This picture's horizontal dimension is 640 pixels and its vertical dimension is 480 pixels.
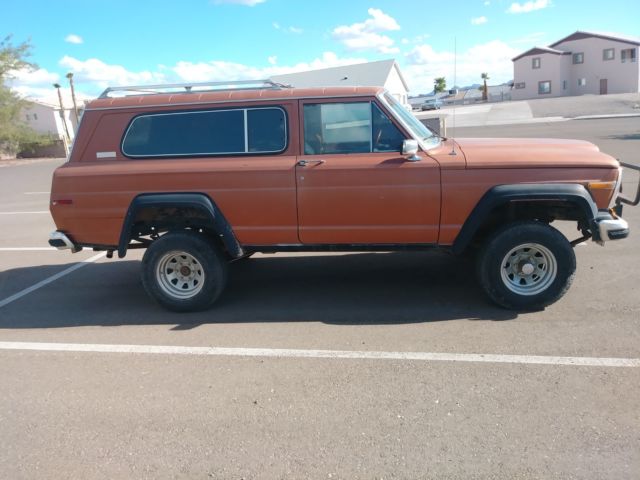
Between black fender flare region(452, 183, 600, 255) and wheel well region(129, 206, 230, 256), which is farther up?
black fender flare region(452, 183, 600, 255)

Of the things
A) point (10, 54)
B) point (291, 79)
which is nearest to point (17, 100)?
point (10, 54)

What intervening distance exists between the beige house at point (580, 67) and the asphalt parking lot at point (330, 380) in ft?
226

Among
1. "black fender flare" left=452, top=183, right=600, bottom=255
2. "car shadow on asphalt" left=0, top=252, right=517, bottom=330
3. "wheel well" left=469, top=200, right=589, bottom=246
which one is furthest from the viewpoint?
"car shadow on asphalt" left=0, top=252, right=517, bottom=330

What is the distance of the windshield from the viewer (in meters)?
4.81

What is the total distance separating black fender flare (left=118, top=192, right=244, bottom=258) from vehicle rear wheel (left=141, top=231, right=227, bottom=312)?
23 centimetres

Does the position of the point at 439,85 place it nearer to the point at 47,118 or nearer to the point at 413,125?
the point at 47,118

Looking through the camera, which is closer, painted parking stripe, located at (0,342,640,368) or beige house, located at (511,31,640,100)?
painted parking stripe, located at (0,342,640,368)

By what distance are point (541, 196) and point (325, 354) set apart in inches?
89.9

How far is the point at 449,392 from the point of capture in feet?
11.5

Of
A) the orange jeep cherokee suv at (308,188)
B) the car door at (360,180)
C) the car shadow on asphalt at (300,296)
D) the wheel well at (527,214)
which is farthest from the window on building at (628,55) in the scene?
the car door at (360,180)

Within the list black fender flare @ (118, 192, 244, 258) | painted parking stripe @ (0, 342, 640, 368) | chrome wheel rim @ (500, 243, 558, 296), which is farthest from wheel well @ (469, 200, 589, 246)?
black fender flare @ (118, 192, 244, 258)

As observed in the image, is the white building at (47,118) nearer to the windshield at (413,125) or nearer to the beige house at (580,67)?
the windshield at (413,125)

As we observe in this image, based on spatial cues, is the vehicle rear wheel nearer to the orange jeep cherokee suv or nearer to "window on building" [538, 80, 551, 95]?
the orange jeep cherokee suv

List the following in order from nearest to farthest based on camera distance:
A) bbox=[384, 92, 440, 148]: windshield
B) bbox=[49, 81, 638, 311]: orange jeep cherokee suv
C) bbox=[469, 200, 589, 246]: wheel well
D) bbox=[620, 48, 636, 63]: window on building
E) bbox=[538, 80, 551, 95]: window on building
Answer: bbox=[49, 81, 638, 311]: orange jeep cherokee suv < bbox=[469, 200, 589, 246]: wheel well < bbox=[384, 92, 440, 148]: windshield < bbox=[620, 48, 636, 63]: window on building < bbox=[538, 80, 551, 95]: window on building
